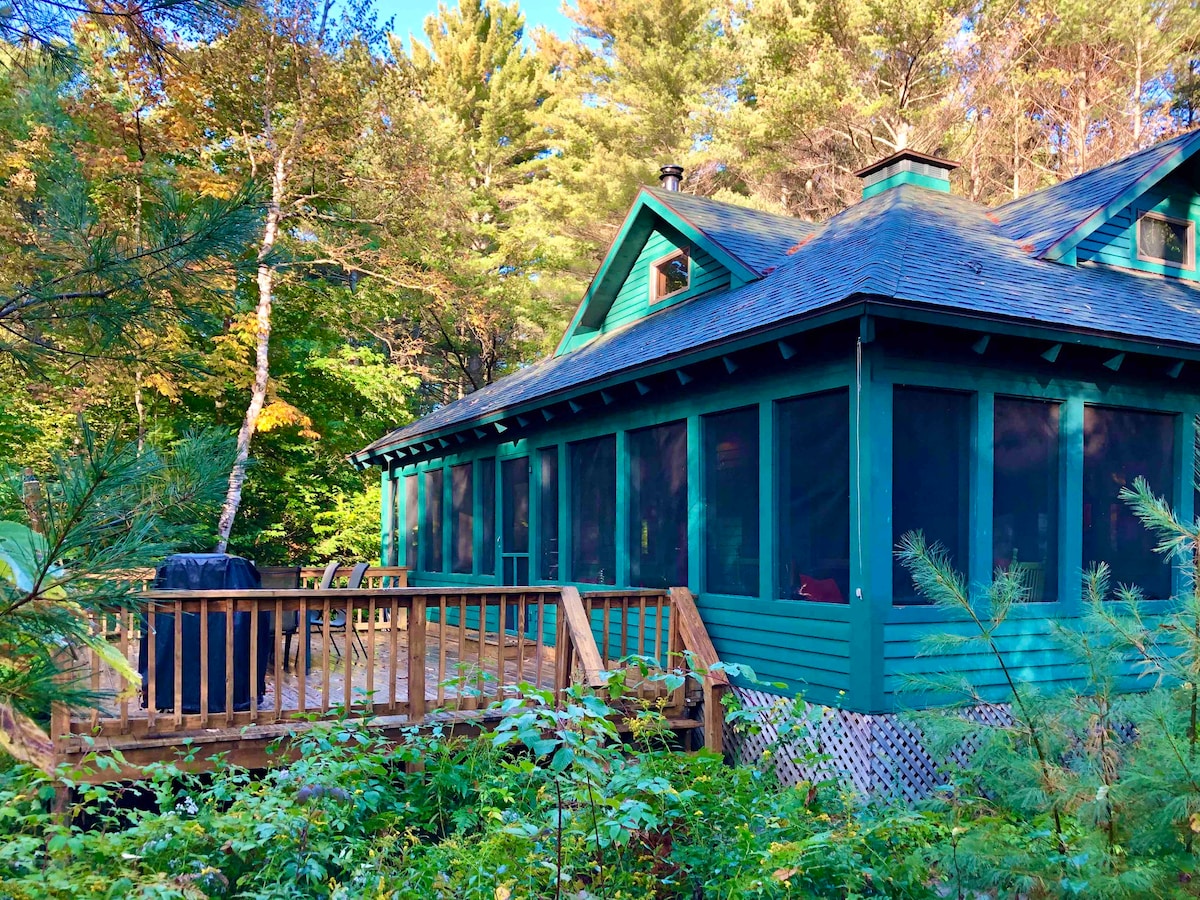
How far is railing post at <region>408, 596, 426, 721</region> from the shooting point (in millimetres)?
5758

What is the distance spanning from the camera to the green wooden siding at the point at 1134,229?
8.40 metres

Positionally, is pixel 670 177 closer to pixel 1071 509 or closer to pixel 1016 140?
pixel 1071 509

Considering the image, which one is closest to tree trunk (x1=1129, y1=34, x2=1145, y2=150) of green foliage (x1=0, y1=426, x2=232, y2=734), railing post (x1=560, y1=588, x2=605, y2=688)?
railing post (x1=560, y1=588, x2=605, y2=688)

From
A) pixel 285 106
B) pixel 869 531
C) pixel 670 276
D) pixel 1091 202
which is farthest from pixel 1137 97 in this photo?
pixel 869 531

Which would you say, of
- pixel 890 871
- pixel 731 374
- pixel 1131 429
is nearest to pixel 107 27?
pixel 890 871

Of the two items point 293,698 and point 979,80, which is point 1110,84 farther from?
point 293,698

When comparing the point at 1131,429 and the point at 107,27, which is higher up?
the point at 107,27

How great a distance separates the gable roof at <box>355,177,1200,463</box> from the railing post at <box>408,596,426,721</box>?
2.89 metres

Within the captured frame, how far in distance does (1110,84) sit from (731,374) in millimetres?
18280

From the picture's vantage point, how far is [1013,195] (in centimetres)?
2091

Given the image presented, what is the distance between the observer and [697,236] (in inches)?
376

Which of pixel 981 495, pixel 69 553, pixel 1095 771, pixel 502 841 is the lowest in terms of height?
pixel 502 841

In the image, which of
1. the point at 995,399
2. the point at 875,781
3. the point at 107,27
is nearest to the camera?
the point at 107,27

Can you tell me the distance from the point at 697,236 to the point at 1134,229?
13.3ft
